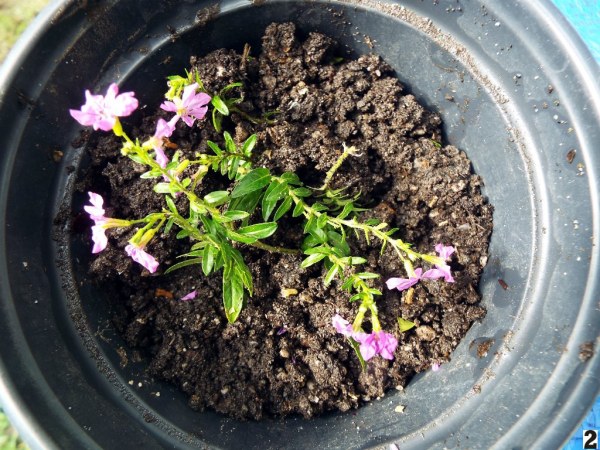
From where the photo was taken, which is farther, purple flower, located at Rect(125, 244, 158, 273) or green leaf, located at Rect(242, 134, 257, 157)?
green leaf, located at Rect(242, 134, 257, 157)

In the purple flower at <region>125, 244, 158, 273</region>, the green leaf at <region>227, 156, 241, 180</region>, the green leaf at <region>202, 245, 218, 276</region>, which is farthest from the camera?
the green leaf at <region>227, 156, 241, 180</region>

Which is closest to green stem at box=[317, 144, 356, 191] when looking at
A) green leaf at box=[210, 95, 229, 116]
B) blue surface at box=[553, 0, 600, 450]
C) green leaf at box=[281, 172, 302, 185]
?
green leaf at box=[281, 172, 302, 185]

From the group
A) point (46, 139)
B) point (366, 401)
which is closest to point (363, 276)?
point (366, 401)

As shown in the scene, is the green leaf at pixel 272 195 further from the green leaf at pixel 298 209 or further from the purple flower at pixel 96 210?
the purple flower at pixel 96 210

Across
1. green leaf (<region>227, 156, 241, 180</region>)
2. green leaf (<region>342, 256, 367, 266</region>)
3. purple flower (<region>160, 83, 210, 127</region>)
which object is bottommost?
green leaf (<region>342, 256, 367, 266</region>)

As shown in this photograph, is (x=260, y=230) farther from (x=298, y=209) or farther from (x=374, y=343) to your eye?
(x=374, y=343)

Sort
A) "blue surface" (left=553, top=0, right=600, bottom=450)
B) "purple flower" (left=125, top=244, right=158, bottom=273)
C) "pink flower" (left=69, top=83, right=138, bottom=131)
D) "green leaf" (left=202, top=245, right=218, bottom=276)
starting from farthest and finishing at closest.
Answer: "blue surface" (left=553, top=0, right=600, bottom=450)
"green leaf" (left=202, top=245, right=218, bottom=276)
"purple flower" (left=125, top=244, right=158, bottom=273)
"pink flower" (left=69, top=83, right=138, bottom=131)

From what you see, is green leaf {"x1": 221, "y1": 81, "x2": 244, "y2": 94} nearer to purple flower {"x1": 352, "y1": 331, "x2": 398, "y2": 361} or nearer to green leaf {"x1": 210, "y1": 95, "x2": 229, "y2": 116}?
green leaf {"x1": 210, "y1": 95, "x2": 229, "y2": 116}
